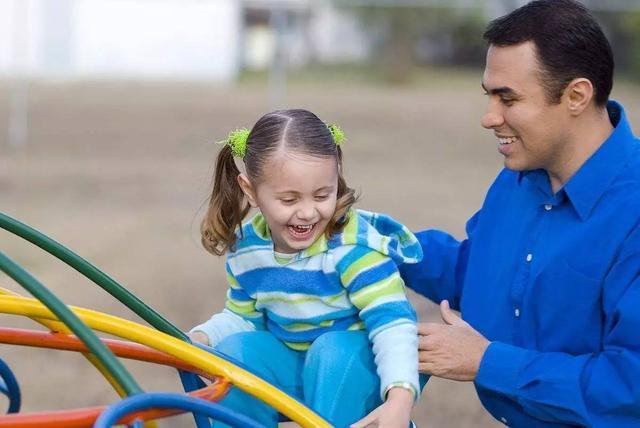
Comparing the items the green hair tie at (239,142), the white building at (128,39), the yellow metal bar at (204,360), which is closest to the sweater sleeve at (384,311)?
the yellow metal bar at (204,360)

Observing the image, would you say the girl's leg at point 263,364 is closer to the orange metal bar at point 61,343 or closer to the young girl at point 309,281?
the young girl at point 309,281

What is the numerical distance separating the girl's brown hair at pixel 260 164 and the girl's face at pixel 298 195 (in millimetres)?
23

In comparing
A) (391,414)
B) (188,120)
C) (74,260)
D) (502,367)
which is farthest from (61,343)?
(188,120)

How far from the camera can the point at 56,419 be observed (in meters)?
1.93

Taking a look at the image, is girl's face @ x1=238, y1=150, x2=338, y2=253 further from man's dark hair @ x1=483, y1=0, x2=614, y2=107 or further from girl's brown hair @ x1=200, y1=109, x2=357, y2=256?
man's dark hair @ x1=483, y1=0, x2=614, y2=107

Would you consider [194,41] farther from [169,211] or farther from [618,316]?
[618,316]

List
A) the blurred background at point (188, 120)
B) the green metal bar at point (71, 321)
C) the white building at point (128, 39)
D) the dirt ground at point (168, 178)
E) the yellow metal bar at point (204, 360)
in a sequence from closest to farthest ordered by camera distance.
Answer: the green metal bar at point (71, 321) → the yellow metal bar at point (204, 360) → the dirt ground at point (168, 178) → the blurred background at point (188, 120) → the white building at point (128, 39)

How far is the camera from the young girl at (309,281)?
246cm

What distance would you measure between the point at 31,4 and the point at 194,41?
3275 millimetres

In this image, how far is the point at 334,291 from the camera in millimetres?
2555

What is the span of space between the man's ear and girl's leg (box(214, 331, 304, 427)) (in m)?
0.81

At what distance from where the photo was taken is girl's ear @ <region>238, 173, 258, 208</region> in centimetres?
261

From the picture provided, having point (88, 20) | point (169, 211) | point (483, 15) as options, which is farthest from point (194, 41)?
point (169, 211)

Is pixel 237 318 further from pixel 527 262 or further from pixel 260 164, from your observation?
pixel 527 262
